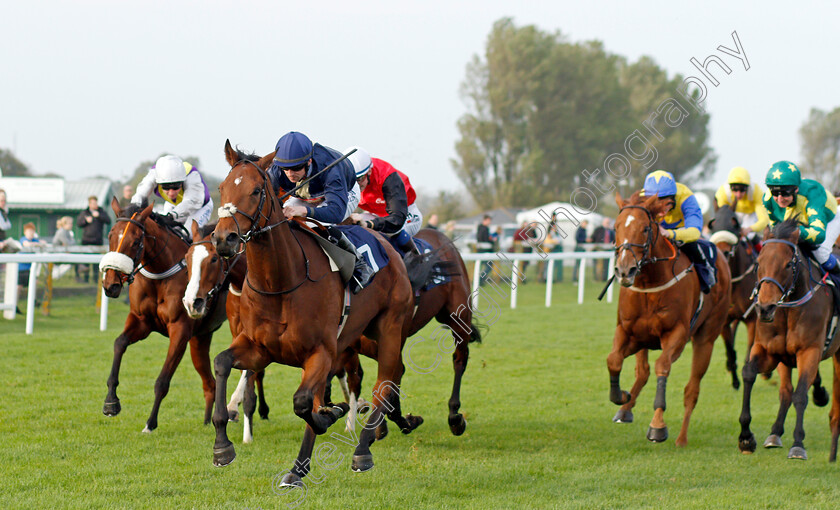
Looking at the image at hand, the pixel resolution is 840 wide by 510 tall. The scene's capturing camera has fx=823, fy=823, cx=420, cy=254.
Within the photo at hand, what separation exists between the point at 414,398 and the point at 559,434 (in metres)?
1.54

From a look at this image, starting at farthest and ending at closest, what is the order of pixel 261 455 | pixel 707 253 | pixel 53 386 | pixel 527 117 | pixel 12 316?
pixel 527 117 < pixel 12 316 < pixel 53 386 < pixel 707 253 < pixel 261 455

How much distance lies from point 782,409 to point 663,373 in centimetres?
88

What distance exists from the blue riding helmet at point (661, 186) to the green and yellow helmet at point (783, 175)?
74 centimetres

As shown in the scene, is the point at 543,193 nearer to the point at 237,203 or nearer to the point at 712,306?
the point at 712,306

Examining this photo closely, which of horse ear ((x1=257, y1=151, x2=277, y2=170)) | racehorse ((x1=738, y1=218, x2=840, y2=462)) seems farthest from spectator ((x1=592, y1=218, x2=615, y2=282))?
horse ear ((x1=257, y1=151, x2=277, y2=170))

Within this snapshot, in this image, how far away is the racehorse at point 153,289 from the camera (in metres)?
5.71

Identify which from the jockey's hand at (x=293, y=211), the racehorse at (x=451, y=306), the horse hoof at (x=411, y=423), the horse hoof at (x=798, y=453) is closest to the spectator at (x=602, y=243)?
the racehorse at (x=451, y=306)

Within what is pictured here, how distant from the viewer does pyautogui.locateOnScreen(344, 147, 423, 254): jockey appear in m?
5.45

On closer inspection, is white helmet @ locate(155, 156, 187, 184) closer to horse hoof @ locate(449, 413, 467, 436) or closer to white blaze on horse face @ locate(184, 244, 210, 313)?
white blaze on horse face @ locate(184, 244, 210, 313)

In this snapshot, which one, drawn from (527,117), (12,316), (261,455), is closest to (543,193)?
(527,117)

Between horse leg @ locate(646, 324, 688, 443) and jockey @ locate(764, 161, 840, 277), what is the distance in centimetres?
113

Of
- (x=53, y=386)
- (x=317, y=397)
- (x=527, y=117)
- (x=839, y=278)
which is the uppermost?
(x=527, y=117)

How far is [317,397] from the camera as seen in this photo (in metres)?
4.25

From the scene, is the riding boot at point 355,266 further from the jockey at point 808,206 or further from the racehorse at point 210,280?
the jockey at point 808,206
